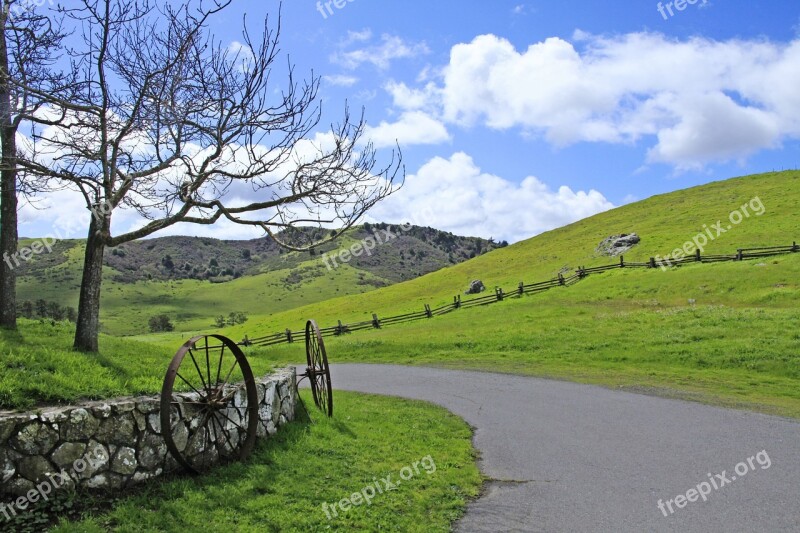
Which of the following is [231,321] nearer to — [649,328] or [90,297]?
[649,328]

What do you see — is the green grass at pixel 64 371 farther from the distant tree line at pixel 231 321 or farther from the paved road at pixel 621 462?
the distant tree line at pixel 231 321

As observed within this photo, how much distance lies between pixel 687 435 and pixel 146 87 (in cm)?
1411

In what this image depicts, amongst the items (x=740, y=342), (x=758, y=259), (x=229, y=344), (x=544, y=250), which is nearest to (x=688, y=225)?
(x=544, y=250)

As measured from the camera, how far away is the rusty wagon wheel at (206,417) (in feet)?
26.6

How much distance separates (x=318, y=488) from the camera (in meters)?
8.73

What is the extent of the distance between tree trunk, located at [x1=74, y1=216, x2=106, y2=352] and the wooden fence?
32.6 m

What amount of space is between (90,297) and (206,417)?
5.24 metres

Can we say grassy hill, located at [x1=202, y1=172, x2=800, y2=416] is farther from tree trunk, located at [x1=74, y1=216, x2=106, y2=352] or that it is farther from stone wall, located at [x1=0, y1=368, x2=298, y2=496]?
stone wall, located at [x1=0, y1=368, x2=298, y2=496]

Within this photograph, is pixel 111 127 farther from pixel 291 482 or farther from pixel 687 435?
pixel 687 435

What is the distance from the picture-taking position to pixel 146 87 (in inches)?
451

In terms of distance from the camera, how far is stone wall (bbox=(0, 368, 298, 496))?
689 centimetres

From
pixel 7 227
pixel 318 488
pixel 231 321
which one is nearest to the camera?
pixel 318 488

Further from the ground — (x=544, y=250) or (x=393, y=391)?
(x=544, y=250)

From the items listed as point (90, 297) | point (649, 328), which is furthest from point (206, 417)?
point (649, 328)
